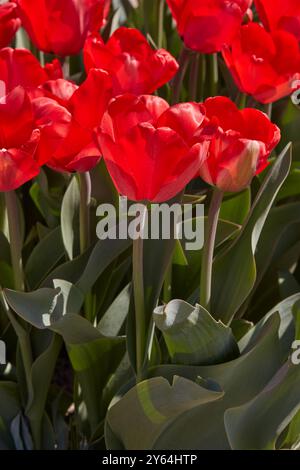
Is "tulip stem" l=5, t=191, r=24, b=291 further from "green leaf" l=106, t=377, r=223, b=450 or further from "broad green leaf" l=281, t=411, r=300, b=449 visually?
"broad green leaf" l=281, t=411, r=300, b=449

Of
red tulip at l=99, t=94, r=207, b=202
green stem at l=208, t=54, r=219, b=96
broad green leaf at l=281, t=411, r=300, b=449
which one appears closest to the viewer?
red tulip at l=99, t=94, r=207, b=202

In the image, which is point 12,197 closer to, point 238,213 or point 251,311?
point 238,213

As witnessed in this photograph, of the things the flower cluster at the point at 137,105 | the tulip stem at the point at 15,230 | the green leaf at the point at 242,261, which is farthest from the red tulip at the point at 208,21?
the tulip stem at the point at 15,230

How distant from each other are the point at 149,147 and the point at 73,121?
127 millimetres

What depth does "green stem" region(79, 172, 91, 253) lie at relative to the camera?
0.91 metres

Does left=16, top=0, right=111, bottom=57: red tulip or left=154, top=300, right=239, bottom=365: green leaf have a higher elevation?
left=16, top=0, right=111, bottom=57: red tulip

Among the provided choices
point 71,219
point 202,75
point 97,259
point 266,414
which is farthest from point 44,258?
point 202,75

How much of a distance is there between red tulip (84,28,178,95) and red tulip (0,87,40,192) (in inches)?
5.7

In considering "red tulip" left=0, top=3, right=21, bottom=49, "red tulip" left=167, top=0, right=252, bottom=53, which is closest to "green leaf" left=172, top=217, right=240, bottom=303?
"red tulip" left=167, top=0, right=252, bottom=53

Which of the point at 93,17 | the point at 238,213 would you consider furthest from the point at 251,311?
the point at 93,17

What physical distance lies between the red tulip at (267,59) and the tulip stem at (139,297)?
24cm

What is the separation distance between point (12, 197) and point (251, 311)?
602mm

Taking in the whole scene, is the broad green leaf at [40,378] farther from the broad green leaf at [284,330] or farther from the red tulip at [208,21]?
the red tulip at [208,21]

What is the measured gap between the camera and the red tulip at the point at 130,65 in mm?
885
